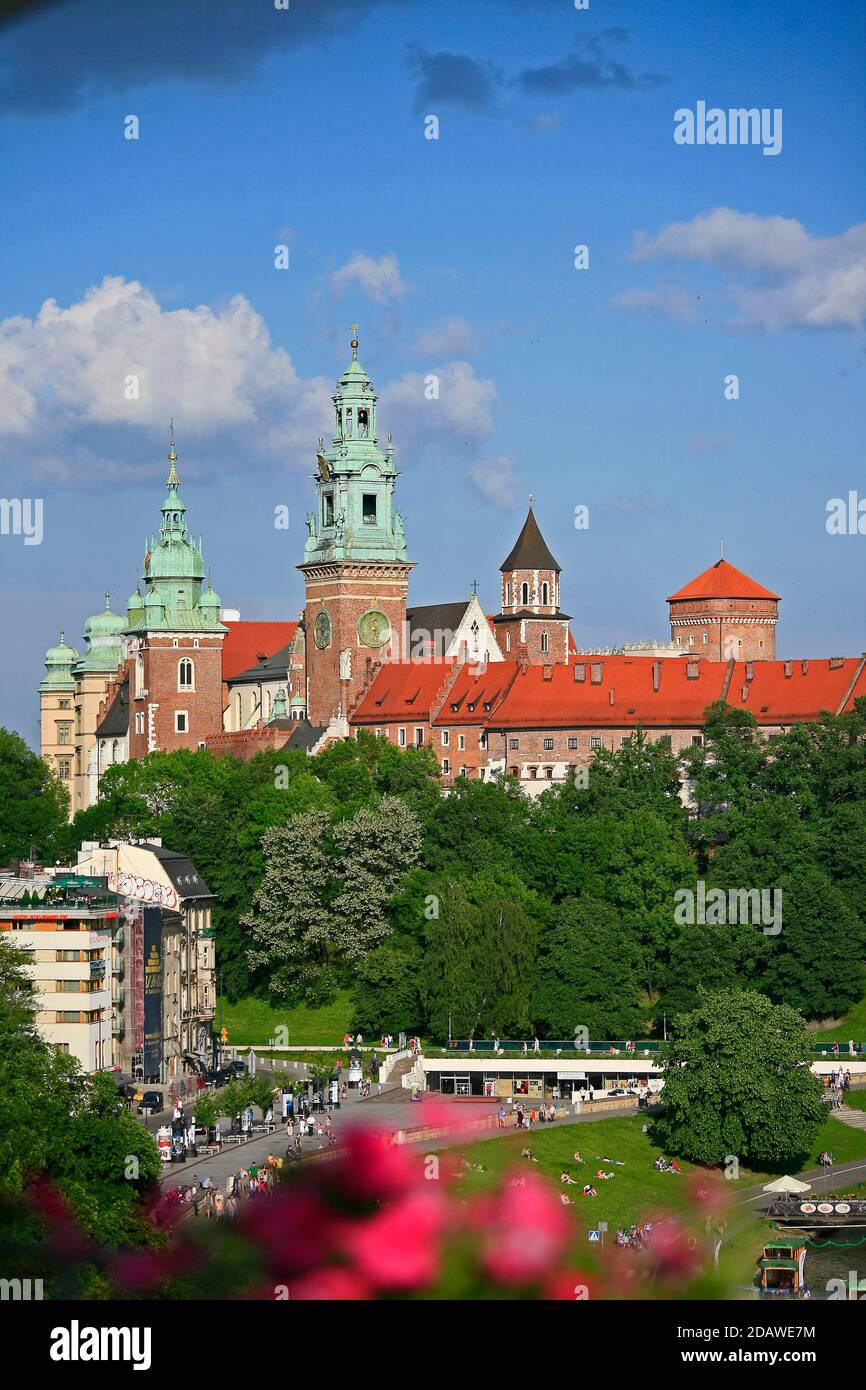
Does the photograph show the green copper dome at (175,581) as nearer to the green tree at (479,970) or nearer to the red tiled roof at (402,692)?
the red tiled roof at (402,692)

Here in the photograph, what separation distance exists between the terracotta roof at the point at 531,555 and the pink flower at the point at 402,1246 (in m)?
122

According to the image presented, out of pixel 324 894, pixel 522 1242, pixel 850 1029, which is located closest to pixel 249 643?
pixel 324 894

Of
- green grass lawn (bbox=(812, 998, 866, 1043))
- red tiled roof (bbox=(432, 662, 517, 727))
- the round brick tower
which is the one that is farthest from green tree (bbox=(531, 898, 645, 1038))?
the round brick tower

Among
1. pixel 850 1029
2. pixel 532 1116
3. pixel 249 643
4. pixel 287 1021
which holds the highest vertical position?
pixel 249 643

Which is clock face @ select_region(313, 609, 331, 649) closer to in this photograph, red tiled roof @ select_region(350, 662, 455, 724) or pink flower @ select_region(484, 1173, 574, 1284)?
red tiled roof @ select_region(350, 662, 455, 724)

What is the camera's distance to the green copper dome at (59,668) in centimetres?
14675

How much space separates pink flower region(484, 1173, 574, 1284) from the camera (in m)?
10.5

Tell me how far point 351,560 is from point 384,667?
18.1ft

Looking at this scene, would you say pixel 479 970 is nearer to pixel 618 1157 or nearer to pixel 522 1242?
pixel 618 1157

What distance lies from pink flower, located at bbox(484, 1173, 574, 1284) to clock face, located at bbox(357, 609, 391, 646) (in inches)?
4198

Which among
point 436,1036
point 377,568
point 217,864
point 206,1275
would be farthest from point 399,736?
point 206,1275

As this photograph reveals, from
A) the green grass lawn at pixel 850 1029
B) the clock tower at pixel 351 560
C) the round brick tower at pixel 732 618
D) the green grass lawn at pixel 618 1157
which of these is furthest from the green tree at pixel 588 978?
the round brick tower at pixel 732 618

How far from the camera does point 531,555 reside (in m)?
133
